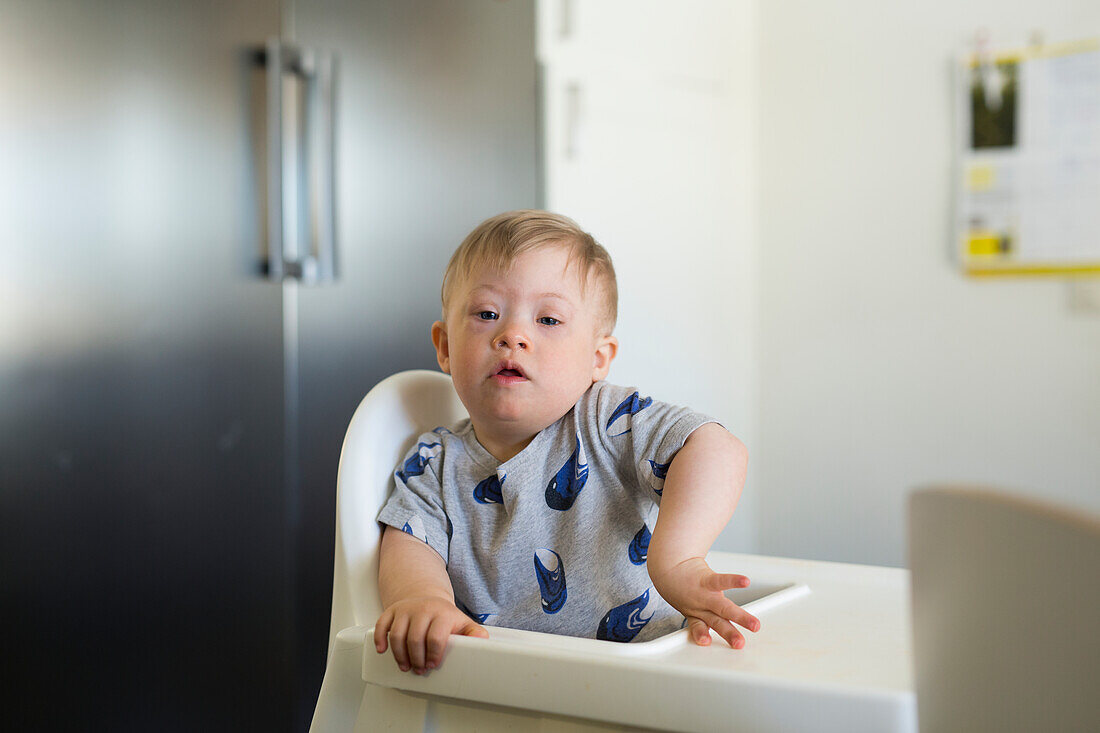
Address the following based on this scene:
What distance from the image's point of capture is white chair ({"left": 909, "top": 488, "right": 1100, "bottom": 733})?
0.25 m

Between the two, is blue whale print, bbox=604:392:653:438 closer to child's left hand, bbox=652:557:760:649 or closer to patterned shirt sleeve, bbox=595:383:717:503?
patterned shirt sleeve, bbox=595:383:717:503

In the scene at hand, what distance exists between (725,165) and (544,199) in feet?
2.20

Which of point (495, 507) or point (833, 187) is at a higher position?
point (833, 187)

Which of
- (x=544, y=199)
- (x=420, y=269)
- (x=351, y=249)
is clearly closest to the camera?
(x=351, y=249)

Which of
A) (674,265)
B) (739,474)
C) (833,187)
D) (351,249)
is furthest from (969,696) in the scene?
(833,187)

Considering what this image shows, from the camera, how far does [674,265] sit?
6.57 feet

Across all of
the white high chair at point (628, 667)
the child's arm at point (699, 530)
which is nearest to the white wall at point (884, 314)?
the white high chair at point (628, 667)

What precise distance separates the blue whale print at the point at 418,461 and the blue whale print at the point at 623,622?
0.19 m

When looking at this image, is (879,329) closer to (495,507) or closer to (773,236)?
(773,236)

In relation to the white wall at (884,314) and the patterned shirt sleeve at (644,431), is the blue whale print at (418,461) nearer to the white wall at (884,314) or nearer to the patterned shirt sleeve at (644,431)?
the patterned shirt sleeve at (644,431)

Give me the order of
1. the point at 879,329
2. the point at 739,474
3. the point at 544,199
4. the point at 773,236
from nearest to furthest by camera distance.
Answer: the point at 739,474 → the point at 544,199 → the point at 879,329 → the point at 773,236

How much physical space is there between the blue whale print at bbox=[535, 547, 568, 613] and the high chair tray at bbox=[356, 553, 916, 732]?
4.4 inches

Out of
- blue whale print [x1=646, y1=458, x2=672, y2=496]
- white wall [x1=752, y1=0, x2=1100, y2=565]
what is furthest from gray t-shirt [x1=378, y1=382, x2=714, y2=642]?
white wall [x1=752, y1=0, x2=1100, y2=565]

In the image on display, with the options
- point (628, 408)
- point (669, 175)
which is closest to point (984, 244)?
point (669, 175)
